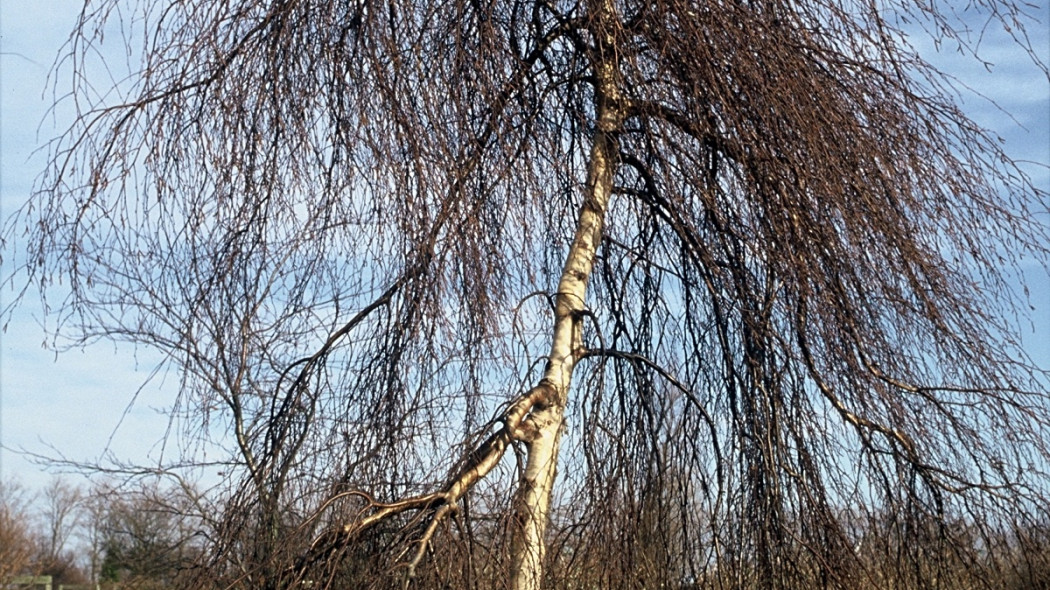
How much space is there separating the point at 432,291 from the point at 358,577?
82 centimetres

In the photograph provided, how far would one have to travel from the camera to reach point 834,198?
3.04 meters

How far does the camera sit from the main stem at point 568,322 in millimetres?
2898

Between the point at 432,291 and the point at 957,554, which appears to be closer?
the point at 432,291

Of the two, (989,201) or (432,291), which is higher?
(989,201)

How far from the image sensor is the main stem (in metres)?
2.90

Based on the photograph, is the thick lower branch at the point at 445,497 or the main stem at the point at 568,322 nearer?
the thick lower branch at the point at 445,497

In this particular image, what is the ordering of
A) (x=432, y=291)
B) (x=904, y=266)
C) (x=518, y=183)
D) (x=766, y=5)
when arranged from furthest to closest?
1. (x=766, y=5)
2. (x=904, y=266)
3. (x=518, y=183)
4. (x=432, y=291)

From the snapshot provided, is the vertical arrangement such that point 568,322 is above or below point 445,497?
above

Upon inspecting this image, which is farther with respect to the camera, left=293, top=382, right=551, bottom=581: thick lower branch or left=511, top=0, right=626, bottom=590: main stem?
left=511, top=0, right=626, bottom=590: main stem

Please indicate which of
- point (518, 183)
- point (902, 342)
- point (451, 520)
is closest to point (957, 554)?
point (902, 342)

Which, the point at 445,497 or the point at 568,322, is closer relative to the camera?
the point at 445,497

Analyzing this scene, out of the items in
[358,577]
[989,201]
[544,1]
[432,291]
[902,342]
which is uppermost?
[544,1]

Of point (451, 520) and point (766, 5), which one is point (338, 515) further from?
point (766, 5)

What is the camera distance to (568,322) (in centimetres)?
346
